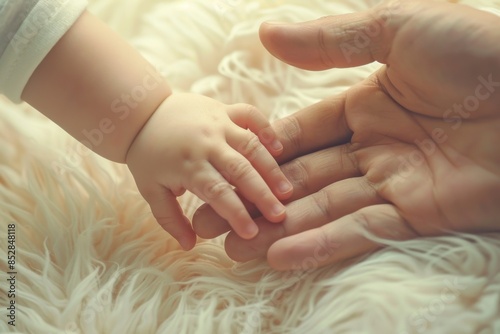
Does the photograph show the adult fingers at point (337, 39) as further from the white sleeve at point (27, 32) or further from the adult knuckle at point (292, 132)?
the white sleeve at point (27, 32)

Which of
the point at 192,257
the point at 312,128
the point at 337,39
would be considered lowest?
the point at 192,257

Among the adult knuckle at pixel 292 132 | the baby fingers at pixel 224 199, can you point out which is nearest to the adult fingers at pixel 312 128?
the adult knuckle at pixel 292 132

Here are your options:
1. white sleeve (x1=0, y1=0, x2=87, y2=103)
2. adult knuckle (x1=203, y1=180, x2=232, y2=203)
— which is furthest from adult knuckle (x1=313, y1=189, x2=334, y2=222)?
white sleeve (x1=0, y1=0, x2=87, y2=103)

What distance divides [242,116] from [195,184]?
0.10m

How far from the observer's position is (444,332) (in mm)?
516

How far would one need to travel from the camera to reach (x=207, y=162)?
0.62m

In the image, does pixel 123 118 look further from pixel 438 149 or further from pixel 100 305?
pixel 438 149

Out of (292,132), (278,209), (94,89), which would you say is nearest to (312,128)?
(292,132)

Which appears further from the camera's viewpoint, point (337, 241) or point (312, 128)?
point (312, 128)

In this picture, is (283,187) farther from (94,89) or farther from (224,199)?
(94,89)

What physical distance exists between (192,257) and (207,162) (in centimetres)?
11

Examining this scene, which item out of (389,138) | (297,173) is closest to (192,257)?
(297,173)

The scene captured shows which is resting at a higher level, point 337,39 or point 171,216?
point 337,39

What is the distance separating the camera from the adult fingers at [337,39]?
0.64 meters
